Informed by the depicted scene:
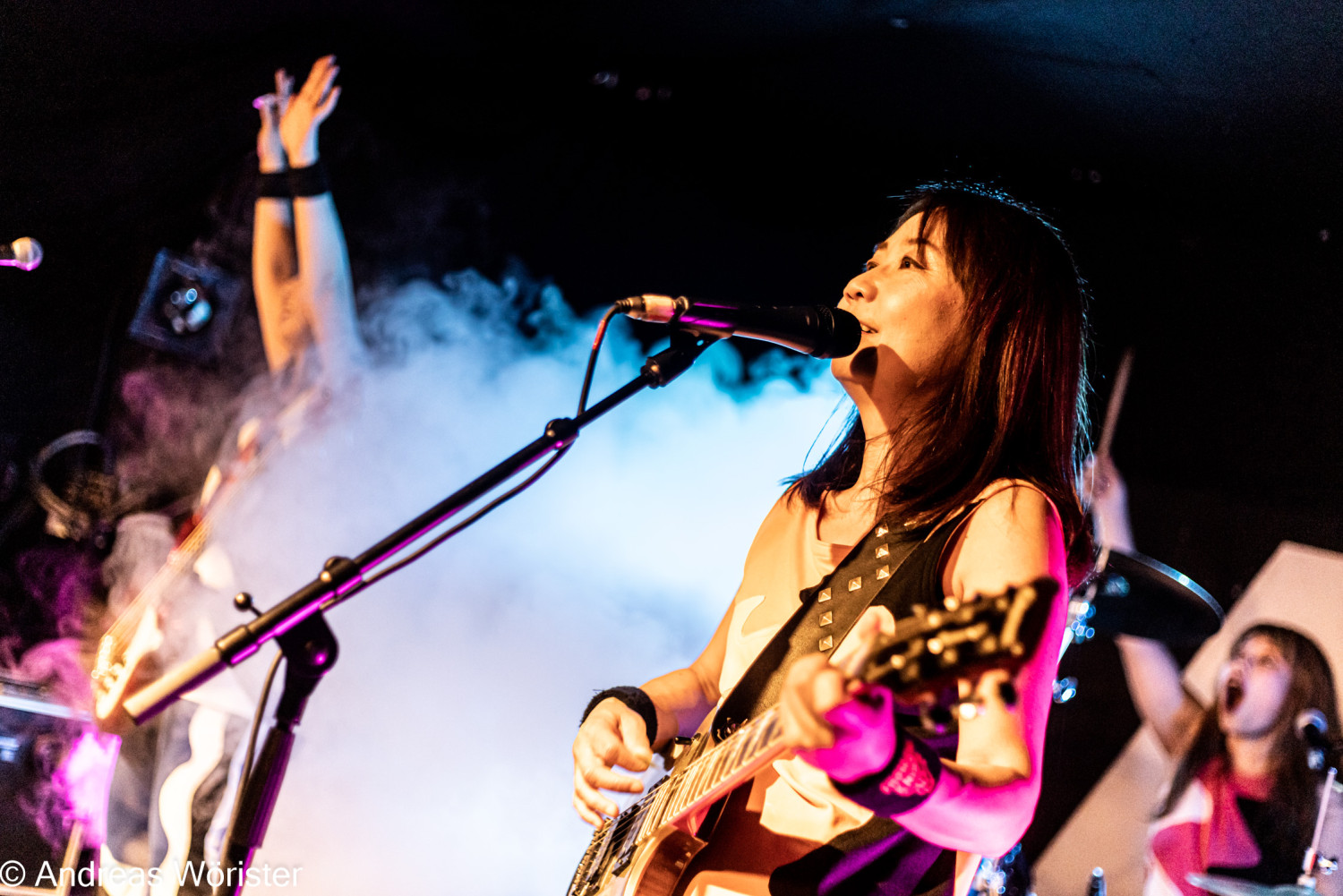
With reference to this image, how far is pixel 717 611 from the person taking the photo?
4379mm

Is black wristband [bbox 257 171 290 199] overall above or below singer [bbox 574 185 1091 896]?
above

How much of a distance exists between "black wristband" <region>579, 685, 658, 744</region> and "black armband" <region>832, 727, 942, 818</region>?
832 mm

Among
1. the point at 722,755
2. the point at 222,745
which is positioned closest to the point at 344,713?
the point at 222,745

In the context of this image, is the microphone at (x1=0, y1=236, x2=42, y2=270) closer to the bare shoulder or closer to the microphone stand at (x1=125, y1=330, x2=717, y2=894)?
the microphone stand at (x1=125, y1=330, x2=717, y2=894)

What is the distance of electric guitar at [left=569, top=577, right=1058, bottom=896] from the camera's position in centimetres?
99

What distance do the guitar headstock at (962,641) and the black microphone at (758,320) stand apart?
83cm

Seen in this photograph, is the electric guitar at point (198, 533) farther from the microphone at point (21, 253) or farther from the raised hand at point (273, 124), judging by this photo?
the microphone at point (21, 253)

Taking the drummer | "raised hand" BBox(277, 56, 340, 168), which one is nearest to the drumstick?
the drummer

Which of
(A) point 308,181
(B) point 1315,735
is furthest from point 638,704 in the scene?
(B) point 1315,735

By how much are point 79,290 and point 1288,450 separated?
5208mm

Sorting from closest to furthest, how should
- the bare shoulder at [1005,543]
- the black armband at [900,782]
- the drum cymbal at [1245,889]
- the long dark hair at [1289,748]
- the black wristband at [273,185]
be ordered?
1. the black armband at [900,782]
2. the bare shoulder at [1005,543]
3. the drum cymbal at [1245,889]
4. the long dark hair at [1289,748]
5. the black wristband at [273,185]

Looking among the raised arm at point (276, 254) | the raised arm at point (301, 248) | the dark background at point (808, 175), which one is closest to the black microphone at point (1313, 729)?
the dark background at point (808, 175)

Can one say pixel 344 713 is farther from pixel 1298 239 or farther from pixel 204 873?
pixel 1298 239

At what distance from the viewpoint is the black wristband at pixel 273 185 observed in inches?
163
